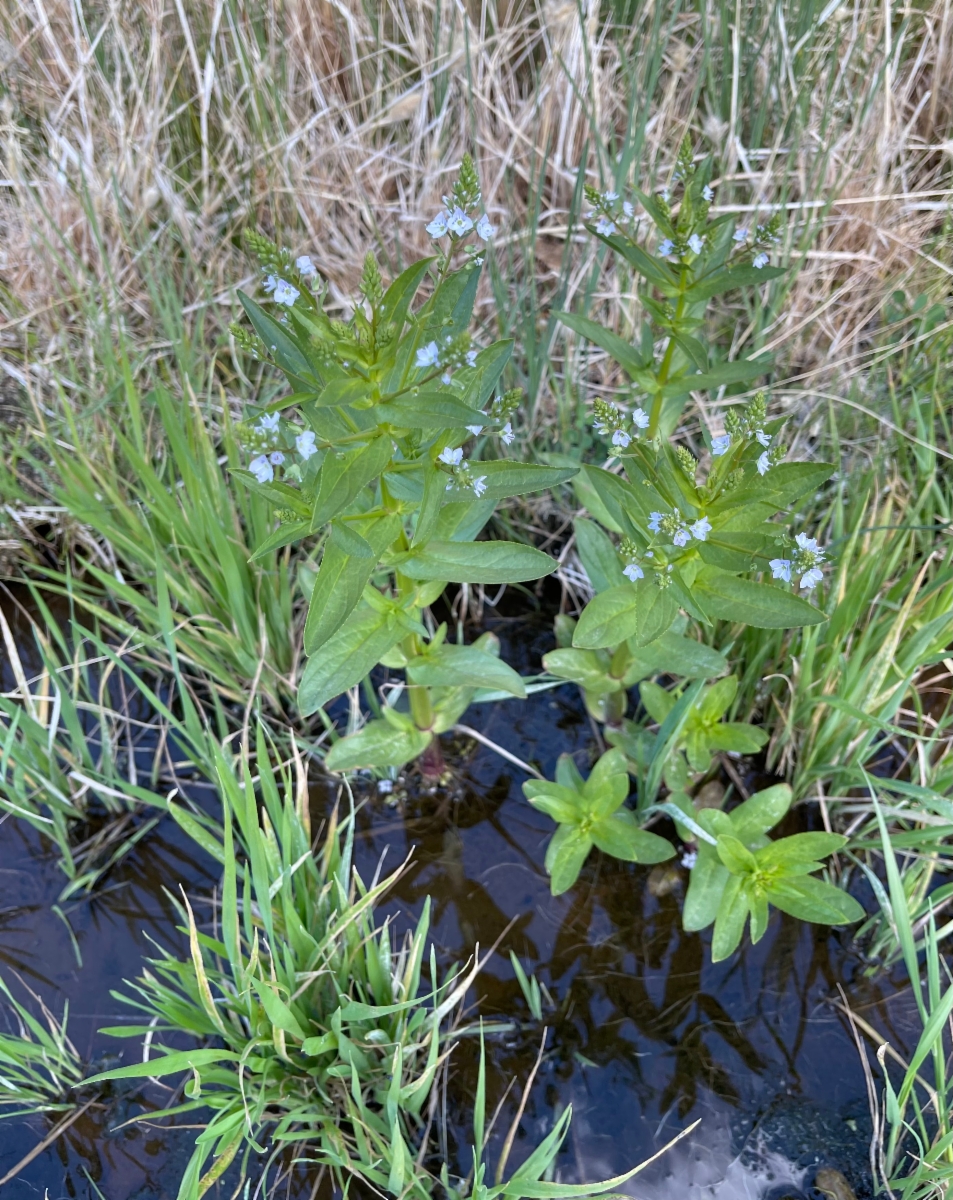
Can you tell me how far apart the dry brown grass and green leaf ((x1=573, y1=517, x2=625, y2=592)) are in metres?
0.90

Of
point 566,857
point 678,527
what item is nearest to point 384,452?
point 678,527

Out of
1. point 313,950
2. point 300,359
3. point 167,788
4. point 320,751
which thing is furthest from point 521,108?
point 313,950

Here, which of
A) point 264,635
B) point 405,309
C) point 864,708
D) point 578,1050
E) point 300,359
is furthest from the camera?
point 264,635

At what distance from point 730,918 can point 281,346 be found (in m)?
1.53

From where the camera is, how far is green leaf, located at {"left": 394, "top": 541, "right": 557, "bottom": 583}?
5.24 feet

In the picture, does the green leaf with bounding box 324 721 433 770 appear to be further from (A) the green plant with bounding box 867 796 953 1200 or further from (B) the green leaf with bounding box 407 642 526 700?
(A) the green plant with bounding box 867 796 953 1200

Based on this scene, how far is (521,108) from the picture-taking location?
3008mm

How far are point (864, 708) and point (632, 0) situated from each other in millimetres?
2584

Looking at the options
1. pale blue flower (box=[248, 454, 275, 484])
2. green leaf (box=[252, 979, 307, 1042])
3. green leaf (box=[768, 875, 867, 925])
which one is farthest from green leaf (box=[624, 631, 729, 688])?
green leaf (box=[252, 979, 307, 1042])

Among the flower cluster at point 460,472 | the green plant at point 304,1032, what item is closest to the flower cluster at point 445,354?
the flower cluster at point 460,472

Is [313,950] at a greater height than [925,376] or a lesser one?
lesser

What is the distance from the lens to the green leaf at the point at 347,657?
5.51 ft

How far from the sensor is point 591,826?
77.8 inches

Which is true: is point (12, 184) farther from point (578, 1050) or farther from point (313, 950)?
point (578, 1050)
